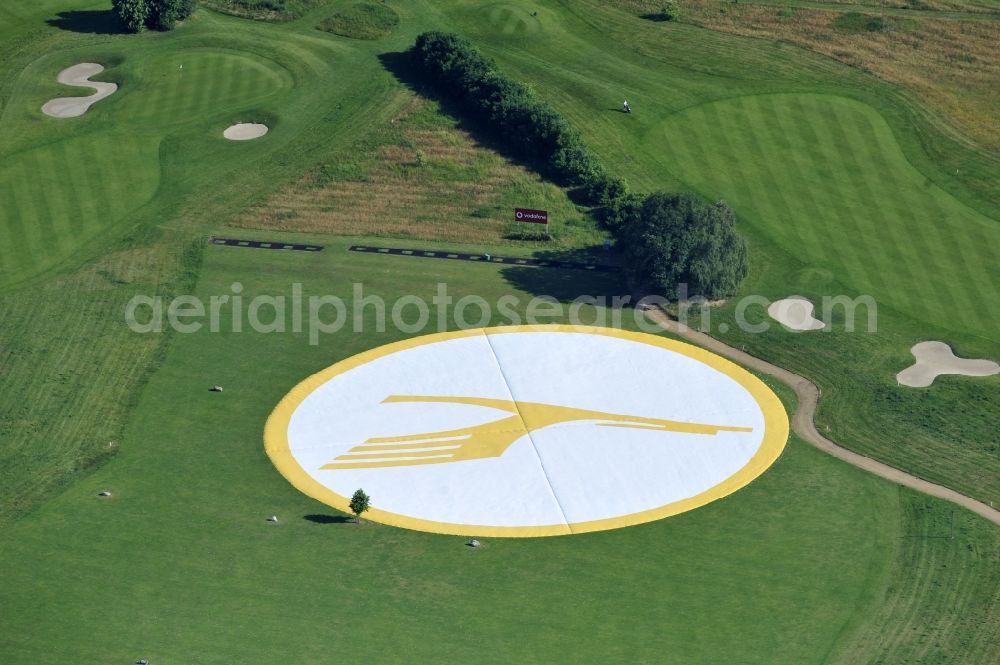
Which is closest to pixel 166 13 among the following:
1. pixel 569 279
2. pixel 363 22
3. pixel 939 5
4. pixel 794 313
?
pixel 363 22

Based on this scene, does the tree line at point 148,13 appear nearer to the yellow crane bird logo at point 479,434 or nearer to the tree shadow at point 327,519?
the yellow crane bird logo at point 479,434

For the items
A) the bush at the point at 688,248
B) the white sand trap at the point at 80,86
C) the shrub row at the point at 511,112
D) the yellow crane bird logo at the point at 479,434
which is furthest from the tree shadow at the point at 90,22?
the yellow crane bird logo at the point at 479,434

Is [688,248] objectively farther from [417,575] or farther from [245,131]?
[245,131]

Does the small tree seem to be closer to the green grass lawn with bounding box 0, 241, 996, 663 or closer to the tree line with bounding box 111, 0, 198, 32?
the green grass lawn with bounding box 0, 241, 996, 663

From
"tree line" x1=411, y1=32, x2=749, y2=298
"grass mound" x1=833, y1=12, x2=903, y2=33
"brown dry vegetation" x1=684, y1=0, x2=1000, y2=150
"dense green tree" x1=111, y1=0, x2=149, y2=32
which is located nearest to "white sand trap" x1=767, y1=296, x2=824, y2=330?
"tree line" x1=411, y1=32, x2=749, y2=298

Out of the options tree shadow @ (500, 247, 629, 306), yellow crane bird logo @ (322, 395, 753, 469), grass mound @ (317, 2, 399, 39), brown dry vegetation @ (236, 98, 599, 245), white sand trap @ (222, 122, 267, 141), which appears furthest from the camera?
grass mound @ (317, 2, 399, 39)

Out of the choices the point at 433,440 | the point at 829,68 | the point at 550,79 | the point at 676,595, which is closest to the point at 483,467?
the point at 433,440
